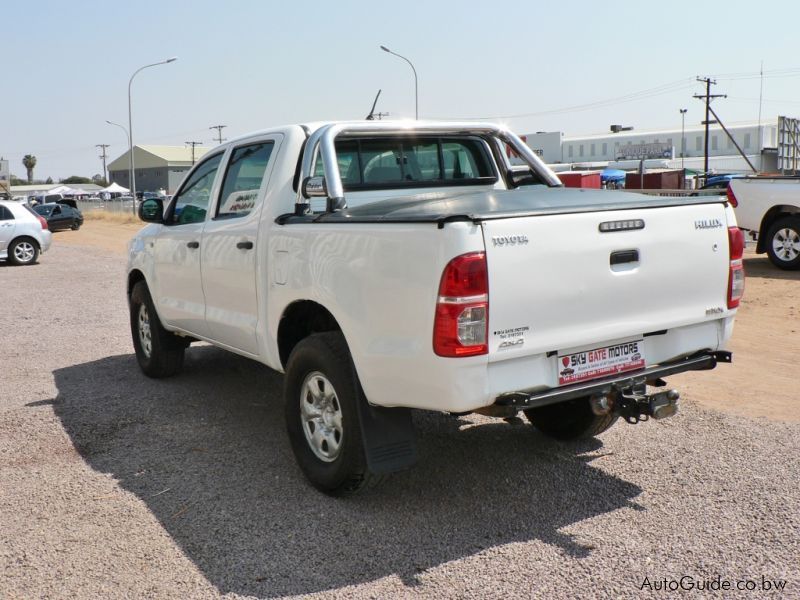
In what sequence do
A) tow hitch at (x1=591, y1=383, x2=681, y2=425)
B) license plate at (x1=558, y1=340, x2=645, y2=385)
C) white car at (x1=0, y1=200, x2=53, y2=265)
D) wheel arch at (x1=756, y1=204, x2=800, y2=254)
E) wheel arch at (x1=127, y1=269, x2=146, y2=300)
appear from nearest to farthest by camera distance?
license plate at (x1=558, y1=340, x2=645, y2=385) < tow hitch at (x1=591, y1=383, x2=681, y2=425) < wheel arch at (x1=127, y1=269, x2=146, y2=300) < wheel arch at (x1=756, y1=204, x2=800, y2=254) < white car at (x1=0, y1=200, x2=53, y2=265)

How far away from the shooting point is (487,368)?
151 inches

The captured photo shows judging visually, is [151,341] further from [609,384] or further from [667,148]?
[667,148]

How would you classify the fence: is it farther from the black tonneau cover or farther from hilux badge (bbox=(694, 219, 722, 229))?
hilux badge (bbox=(694, 219, 722, 229))

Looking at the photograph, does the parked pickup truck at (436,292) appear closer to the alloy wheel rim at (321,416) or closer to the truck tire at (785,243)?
the alloy wheel rim at (321,416)

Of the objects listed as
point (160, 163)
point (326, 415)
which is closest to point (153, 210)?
point (326, 415)

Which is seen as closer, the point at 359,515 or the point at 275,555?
the point at 275,555

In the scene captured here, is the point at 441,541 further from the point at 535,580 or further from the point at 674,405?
the point at 674,405

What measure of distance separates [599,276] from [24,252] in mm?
19552

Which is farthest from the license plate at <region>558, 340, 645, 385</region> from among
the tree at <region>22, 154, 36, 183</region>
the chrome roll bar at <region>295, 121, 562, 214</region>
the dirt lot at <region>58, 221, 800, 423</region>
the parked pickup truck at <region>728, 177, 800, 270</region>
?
the tree at <region>22, 154, 36, 183</region>

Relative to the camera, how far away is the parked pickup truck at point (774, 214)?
551 inches

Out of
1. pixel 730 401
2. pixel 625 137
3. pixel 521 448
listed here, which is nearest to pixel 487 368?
pixel 521 448

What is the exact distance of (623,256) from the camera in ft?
13.6

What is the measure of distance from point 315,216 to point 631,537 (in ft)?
7.53

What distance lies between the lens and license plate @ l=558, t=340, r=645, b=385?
4.08m
